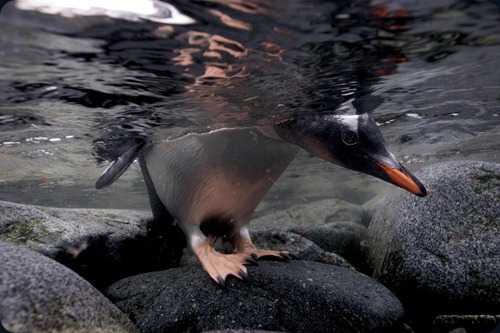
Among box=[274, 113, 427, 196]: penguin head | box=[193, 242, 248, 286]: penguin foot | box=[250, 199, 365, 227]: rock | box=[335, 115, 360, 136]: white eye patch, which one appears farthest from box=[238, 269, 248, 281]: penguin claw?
box=[250, 199, 365, 227]: rock

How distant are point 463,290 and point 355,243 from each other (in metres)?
2.17

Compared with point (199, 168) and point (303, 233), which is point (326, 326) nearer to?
point (199, 168)

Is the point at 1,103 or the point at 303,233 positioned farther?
the point at 303,233

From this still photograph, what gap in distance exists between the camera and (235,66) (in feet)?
12.6

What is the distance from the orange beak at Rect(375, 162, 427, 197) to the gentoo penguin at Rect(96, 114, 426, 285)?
25cm

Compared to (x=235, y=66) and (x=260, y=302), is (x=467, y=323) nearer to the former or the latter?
(x=260, y=302)

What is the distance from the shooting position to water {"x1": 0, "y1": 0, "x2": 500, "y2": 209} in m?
2.93

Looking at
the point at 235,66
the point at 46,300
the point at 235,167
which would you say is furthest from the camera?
the point at 235,167

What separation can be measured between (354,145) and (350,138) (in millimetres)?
84

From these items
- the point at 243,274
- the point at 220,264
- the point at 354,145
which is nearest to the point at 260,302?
the point at 243,274

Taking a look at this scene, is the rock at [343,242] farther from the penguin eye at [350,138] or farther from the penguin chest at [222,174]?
the penguin eye at [350,138]

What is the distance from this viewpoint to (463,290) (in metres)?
3.70

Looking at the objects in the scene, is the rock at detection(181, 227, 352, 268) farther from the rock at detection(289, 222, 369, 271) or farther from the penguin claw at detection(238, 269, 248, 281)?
the penguin claw at detection(238, 269, 248, 281)

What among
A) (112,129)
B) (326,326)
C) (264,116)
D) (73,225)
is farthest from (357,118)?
(112,129)
